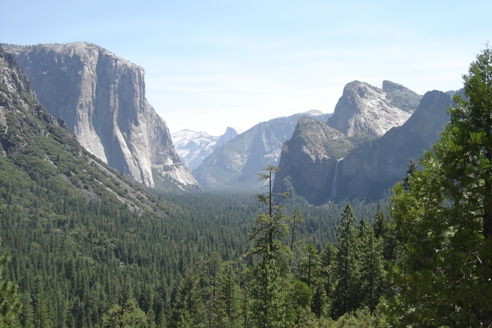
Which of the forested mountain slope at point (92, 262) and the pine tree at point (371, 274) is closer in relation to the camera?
the pine tree at point (371, 274)

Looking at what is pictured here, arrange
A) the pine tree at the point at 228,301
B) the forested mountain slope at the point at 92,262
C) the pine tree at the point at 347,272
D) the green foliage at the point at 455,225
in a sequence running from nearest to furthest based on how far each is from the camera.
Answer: the green foliage at the point at 455,225
the pine tree at the point at 347,272
the pine tree at the point at 228,301
the forested mountain slope at the point at 92,262

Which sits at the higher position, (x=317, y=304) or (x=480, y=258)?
(x=480, y=258)

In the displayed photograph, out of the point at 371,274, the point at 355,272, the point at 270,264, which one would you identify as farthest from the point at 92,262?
the point at 270,264

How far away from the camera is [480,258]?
11.5 meters

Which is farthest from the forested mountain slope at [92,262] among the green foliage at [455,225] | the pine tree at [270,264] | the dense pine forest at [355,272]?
the green foliage at [455,225]

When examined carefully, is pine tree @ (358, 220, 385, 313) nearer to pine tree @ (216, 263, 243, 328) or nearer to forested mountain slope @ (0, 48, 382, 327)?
pine tree @ (216, 263, 243, 328)

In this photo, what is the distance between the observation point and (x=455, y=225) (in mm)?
12281

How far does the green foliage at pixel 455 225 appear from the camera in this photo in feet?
37.2

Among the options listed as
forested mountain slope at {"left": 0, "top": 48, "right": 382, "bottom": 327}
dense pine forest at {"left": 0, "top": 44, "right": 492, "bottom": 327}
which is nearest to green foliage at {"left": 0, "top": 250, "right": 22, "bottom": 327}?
dense pine forest at {"left": 0, "top": 44, "right": 492, "bottom": 327}

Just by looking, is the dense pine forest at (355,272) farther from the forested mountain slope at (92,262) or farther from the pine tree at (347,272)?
the forested mountain slope at (92,262)

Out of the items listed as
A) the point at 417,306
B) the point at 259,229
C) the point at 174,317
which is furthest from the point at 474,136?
the point at 174,317

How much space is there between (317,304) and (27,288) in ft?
310

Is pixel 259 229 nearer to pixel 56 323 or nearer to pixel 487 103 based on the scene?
pixel 487 103

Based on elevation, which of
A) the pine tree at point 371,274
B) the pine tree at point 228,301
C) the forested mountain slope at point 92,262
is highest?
the pine tree at point 371,274
